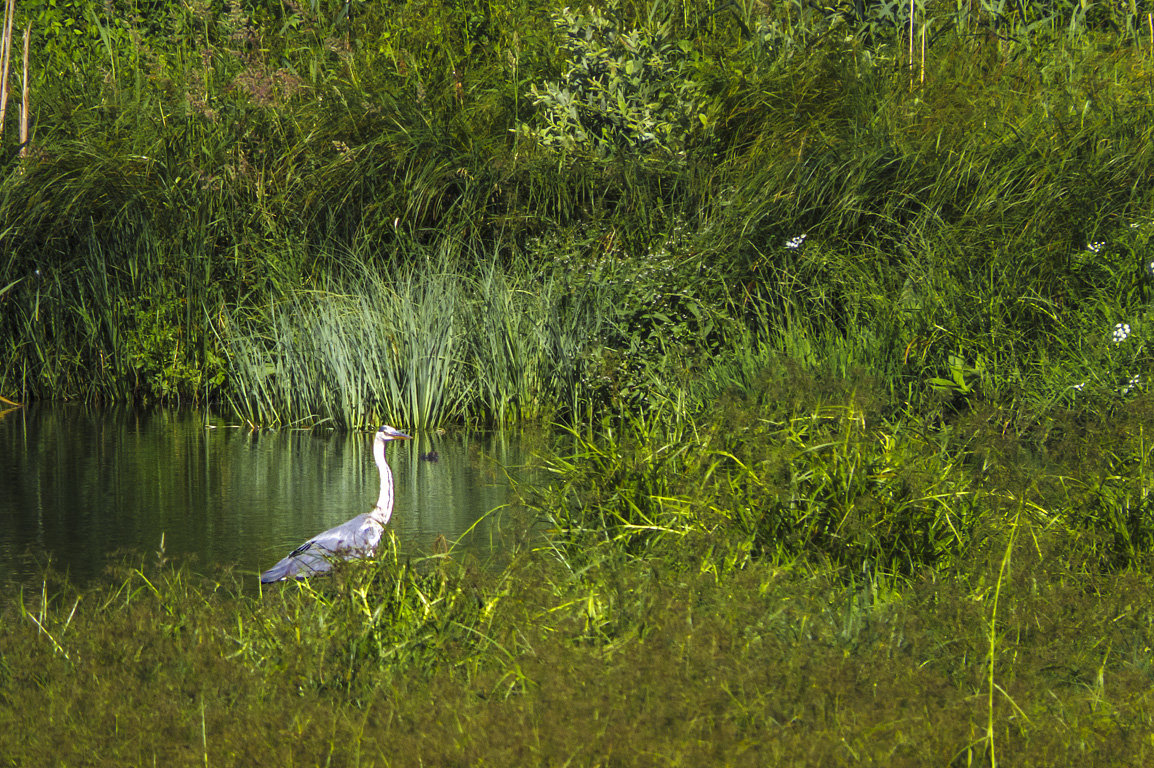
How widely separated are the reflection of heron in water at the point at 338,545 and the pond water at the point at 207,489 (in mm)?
140

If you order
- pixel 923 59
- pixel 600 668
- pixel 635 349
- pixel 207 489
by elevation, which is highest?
pixel 923 59

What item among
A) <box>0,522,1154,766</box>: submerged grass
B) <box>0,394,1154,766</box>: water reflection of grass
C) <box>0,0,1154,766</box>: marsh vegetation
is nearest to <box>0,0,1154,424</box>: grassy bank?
<box>0,0,1154,766</box>: marsh vegetation

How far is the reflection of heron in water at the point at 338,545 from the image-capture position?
466 centimetres

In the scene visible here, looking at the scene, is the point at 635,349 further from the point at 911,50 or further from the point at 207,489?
the point at 911,50

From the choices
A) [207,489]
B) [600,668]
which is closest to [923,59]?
[207,489]

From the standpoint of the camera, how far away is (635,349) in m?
8.56

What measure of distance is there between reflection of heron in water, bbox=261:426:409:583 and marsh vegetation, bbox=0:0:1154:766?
7.6 inches

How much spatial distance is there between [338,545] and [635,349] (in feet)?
13.0

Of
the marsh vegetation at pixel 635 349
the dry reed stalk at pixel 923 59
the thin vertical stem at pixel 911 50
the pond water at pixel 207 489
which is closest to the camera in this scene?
the marsh vegetation at pixel 635 349

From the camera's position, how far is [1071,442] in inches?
205

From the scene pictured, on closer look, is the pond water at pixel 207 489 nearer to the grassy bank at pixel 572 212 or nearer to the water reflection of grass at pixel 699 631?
the water reflection of grass at pixel 699 631

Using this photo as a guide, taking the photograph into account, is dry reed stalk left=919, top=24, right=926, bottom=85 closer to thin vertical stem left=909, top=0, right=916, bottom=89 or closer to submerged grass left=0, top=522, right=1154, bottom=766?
thin vertical stem left=909, top=0, right=916, bottom=89

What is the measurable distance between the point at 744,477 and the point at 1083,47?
789cm

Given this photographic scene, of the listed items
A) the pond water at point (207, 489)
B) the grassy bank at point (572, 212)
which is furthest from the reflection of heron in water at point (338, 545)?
the grassy bank at point (572, 212)
